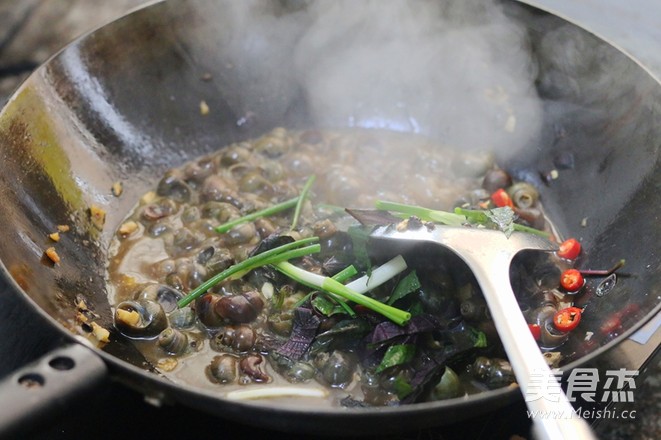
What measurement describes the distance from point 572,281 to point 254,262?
1174 millimetres

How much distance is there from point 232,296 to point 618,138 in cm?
169

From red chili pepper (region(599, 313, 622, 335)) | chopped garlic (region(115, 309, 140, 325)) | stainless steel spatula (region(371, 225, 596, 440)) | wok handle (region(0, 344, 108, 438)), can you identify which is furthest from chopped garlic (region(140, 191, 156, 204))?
red chili pepper (region(599, 313, 622, 335))

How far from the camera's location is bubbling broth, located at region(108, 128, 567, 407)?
200 cm

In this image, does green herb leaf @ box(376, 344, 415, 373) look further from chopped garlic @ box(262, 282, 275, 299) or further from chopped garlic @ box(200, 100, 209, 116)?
chopped garlic @ box(200, 100, 209, 116)

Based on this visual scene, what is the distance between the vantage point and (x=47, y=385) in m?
1.38

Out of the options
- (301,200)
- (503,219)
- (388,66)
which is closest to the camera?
(503,219)

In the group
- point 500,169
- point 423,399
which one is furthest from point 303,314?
point 500,169

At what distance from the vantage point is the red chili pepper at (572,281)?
89.7 inches

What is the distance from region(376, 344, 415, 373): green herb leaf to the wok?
0.43 metres

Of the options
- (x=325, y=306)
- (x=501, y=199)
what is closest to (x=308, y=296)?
(x=325, y=306)

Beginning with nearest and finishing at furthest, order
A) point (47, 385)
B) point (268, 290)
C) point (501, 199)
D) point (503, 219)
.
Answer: point (47, 385)
point (503, 219)
point (268, 290)
point (501, 199)

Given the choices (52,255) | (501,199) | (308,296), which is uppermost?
(52,255)

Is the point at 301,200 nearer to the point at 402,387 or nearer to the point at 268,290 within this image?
the point at 268,290

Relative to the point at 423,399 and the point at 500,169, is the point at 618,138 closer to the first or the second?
the point at 500,169
